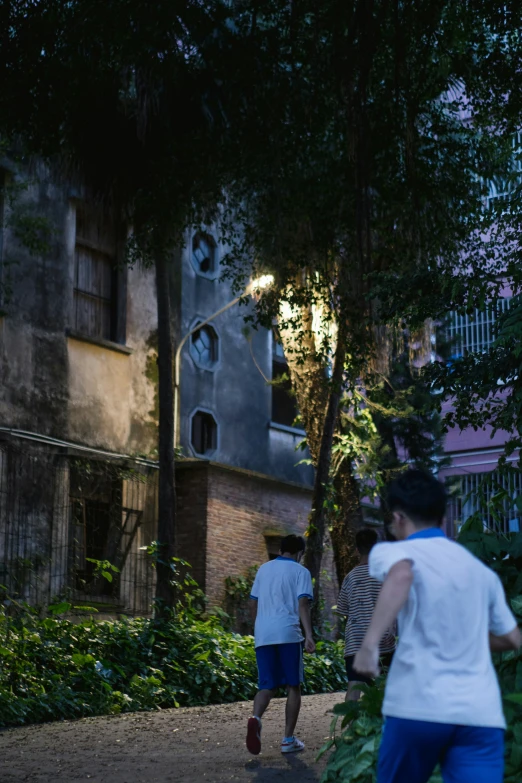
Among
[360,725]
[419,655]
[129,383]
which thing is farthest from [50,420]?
[419,655]

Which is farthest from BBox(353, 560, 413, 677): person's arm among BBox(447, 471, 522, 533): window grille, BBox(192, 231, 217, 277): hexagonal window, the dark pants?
BBox(192, 231, 217, 277): hexagonal window

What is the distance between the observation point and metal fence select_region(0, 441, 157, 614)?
59.8 ft

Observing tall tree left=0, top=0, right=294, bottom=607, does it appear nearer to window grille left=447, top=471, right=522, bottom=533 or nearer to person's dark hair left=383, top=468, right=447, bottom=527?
window grille left=447, top=471, right=522, bottom=533

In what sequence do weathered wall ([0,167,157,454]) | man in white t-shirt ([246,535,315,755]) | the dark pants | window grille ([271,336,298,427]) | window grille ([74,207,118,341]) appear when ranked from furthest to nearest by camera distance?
window grille ([271,336,298,427]), window grille ([74,207,118,341]), weathered wall ([0,167,157,454]), man in white t-shirt ([246,535,315,755]), the dark pants

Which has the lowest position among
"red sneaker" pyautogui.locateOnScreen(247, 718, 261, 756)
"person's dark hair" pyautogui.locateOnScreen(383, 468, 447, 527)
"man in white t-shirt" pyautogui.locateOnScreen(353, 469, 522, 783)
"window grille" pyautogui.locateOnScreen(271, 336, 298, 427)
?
"red sneaker" pyautogui.locateOnScreen(247, 718, 261, 756)

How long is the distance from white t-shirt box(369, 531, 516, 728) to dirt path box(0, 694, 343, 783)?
4810mm

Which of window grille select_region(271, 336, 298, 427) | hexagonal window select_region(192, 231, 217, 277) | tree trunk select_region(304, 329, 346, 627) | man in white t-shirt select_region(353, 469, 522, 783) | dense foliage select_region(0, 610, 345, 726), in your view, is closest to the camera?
man in white t-shirt select_region(353, 469, 522, 783)

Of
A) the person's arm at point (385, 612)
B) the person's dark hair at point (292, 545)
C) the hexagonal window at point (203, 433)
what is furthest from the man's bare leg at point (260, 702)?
the hexagonal window at point (203, 433)

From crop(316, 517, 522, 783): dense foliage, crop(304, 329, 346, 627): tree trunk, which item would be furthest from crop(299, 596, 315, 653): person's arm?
crop(304, 329, 346, 627): tree trunk

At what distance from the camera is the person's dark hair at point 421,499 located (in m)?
4.61

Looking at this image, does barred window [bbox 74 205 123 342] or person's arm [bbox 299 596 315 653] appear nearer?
person's arm [bbox 299 596 315 653]

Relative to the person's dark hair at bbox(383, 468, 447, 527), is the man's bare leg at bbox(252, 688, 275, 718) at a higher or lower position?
lower

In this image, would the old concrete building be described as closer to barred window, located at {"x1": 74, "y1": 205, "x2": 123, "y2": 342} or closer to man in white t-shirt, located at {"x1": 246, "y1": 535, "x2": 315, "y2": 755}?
barred window, located at {"x1": 74, "y1": 205, "x2": 123, "y2": 342}

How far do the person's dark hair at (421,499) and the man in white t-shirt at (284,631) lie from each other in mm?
5742
